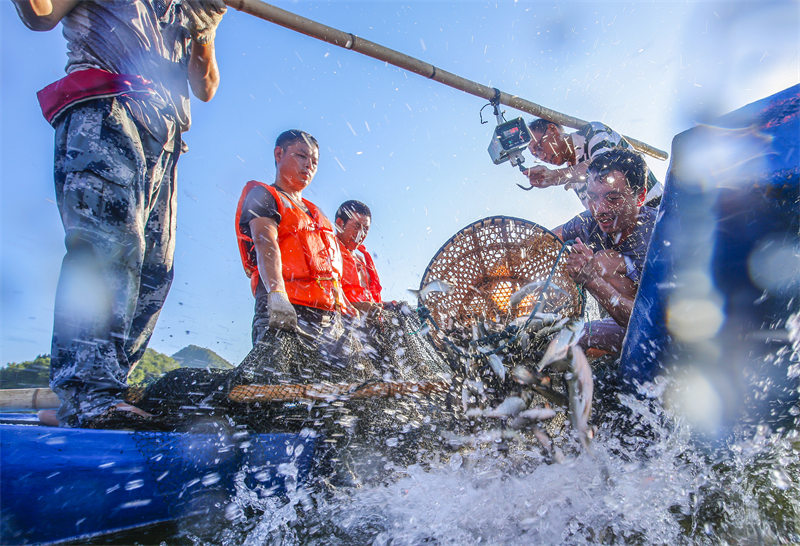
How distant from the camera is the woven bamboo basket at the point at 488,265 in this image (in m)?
2.54

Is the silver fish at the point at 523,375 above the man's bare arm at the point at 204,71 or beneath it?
beneath

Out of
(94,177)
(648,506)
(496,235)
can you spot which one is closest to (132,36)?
(94,177)

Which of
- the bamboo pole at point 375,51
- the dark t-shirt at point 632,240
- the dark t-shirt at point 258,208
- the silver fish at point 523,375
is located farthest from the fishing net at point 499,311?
the bamboo pole at point 375,51

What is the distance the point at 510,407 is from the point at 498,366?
7.0 inches

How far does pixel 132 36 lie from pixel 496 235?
7.97 ft

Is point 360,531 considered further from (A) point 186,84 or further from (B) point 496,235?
(A) point 186,84

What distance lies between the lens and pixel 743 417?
126cm

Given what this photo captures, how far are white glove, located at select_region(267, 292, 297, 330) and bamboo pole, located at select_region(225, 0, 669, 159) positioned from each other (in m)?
2.73

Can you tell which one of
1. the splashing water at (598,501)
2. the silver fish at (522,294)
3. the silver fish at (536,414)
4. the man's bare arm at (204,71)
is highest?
the man's bare arm at (204,71)

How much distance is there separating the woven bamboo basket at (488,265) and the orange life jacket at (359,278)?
1.30m

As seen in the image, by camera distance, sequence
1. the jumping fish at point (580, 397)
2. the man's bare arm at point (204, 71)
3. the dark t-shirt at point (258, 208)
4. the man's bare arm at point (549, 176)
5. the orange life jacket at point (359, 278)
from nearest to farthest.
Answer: the jumping fish at point (580, 397) → the man's bare arm at point (204, 71) → the dark t-shirt at point (258, 208) → the orange life jacket at point (359, 278) → the man's bare arm at point (549, 176)

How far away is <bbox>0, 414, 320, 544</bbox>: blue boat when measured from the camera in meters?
1.19

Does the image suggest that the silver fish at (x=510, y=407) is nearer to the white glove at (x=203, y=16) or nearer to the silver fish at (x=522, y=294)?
the silver fish at (x=522, y=294)

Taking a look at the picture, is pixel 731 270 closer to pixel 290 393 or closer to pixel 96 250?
pixel 290 393
